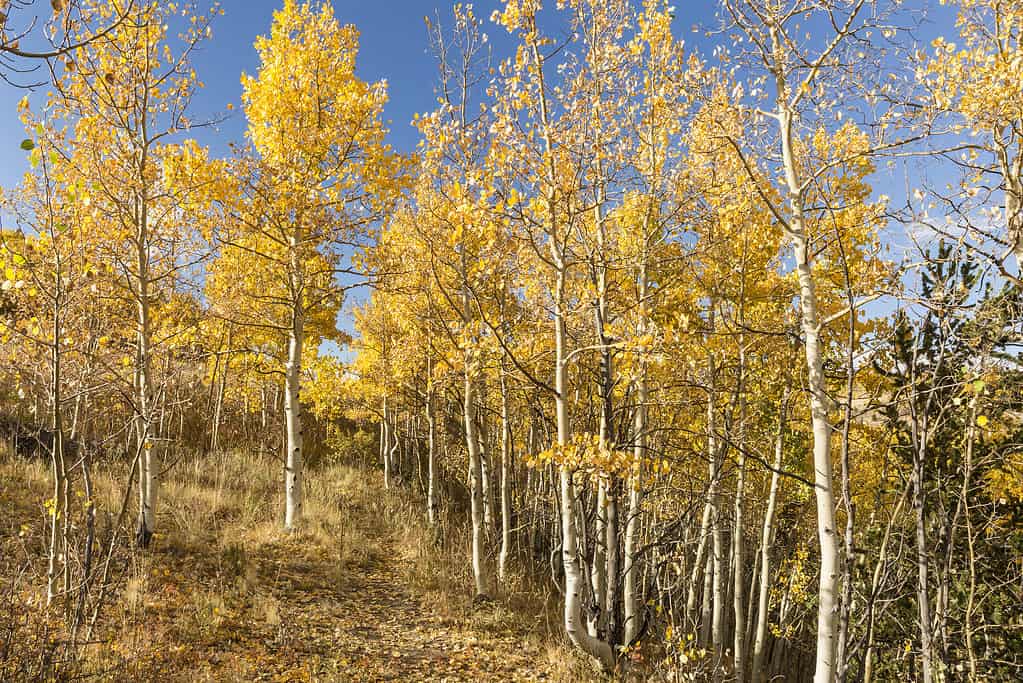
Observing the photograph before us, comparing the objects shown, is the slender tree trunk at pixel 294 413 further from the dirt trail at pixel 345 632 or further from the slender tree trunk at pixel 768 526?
the slender tree trunk at pixel 768 526

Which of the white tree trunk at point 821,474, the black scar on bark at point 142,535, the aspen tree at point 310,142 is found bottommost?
the black scar on bark at point 142,535

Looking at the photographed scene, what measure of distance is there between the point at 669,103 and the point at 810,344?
4408 millimetres

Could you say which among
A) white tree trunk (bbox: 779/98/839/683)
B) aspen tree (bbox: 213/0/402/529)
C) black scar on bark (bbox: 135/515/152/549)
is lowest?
black scar on bark (bbox: 135/515/152/549)

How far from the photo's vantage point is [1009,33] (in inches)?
246

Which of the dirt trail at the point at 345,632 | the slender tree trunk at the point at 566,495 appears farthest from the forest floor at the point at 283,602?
the slender tree trunk at the point at 566,495

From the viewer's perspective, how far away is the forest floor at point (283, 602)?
627 cm

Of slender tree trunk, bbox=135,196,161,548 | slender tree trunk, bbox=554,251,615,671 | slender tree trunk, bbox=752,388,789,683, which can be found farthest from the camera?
slender tree trunk, bbox=752,388,789,683

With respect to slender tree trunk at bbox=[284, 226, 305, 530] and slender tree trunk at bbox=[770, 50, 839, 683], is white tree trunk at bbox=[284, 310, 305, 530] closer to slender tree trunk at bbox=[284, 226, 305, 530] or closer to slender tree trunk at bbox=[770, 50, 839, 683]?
slender tree trunk at bbox=[284, 226, 305, 530]

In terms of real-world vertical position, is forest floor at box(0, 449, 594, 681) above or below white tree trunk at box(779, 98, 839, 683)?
below

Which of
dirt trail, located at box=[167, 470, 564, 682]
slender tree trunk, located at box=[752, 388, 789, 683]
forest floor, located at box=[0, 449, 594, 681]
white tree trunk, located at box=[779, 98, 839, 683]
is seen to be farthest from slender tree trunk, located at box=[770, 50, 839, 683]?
slender tree trunk, located at box=[752, 388, 789, 683]

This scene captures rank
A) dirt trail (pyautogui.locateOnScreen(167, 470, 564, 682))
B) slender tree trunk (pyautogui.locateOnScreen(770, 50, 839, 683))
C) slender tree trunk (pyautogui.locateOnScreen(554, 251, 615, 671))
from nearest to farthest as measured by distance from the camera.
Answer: slender tree trunk (pyautogui.locateOnScreen(770, 50, 839, 683))
slender tree trunk (pyautogui.locateOnScreen(554, 251, 615, 671))
dirt trail (pyautogui.locateOnScreen(167, 470, 564, 682))

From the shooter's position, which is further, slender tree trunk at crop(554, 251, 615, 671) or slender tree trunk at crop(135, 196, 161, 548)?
slender tree trunk at crop(135, 196, 161, 548)

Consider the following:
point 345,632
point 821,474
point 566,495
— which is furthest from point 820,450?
point 345,632

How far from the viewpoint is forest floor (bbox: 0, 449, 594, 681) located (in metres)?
6.27
